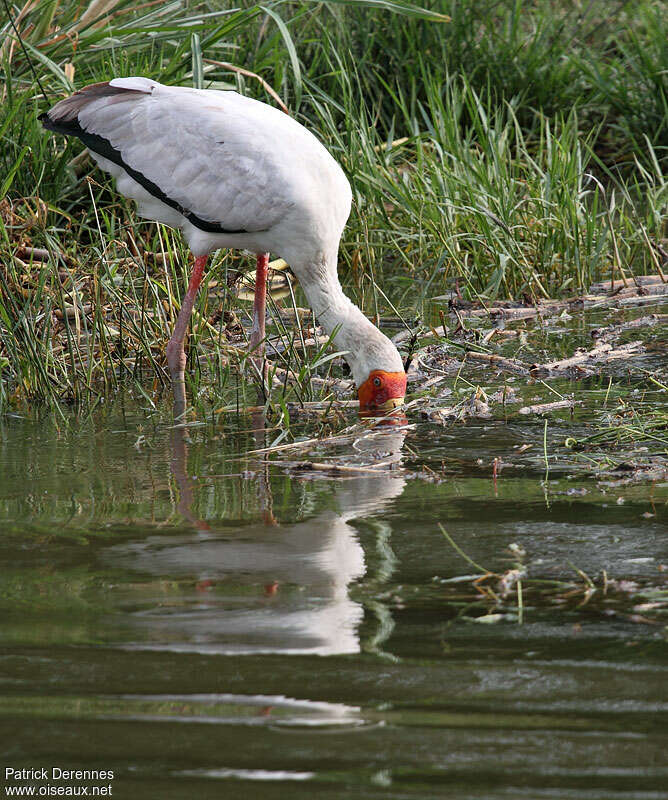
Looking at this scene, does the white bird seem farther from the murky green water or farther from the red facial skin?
the murky green water

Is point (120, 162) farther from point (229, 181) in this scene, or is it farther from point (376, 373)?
point (376, 373)

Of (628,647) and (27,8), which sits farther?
(27,8)

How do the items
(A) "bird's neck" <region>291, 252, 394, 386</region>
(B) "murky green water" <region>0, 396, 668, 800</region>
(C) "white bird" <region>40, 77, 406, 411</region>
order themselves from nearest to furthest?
1. (B) "murky green water" <region>0, 396, 668, 800</region>
2. (A) "bird's neck" <region>291, 252, 394, 386</region>
3. (C) "white bird" <region>40, 77, 406, 411</region>

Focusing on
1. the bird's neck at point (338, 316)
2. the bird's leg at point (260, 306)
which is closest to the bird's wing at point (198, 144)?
the bird's neck at point (338, 316)

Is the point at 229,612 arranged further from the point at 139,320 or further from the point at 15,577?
the point at 139,320

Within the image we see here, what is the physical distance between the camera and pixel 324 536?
136 inches

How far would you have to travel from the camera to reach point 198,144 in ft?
19.1

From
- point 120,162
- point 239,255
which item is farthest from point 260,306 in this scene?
point 239,255

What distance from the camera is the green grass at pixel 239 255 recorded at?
571 centimetres

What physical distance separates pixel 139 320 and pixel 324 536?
2880mm

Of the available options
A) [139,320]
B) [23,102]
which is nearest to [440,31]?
[23,102]

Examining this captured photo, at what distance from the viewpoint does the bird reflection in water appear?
2.60 metres

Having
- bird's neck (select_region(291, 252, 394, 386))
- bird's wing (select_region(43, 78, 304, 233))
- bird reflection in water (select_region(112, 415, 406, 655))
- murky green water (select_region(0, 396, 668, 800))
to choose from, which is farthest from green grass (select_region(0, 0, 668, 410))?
bird reflection in water (select_region(112, 415, 406, 655))

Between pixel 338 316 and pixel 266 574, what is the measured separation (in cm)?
260
